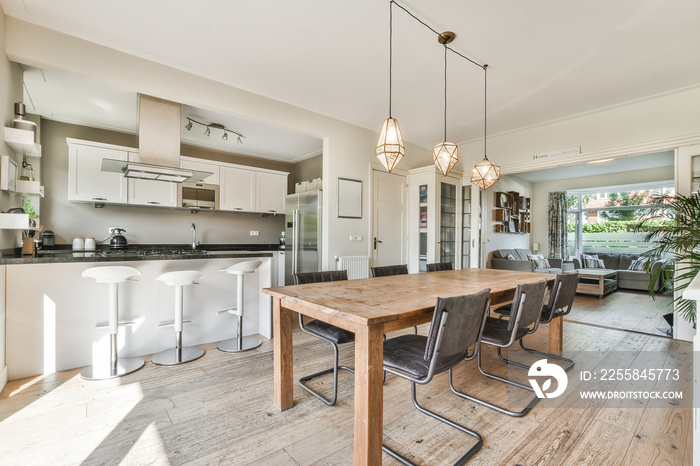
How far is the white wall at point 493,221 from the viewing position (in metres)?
6.46

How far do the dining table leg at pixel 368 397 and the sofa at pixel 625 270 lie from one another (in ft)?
23.0

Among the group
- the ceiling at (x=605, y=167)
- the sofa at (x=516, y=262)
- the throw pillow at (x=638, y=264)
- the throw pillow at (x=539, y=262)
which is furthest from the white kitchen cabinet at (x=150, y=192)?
the throw pillow at (x=638, y=264)

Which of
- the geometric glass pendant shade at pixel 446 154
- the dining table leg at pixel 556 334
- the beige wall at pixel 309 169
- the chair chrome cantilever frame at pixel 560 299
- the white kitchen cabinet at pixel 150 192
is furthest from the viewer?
the beige wall at pixel 309 169

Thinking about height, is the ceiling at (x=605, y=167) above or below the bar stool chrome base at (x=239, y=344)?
above

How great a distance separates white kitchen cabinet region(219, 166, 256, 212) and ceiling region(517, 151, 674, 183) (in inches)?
230

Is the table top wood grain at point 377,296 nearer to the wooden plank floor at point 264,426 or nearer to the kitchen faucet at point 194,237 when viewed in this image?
the wooden plank floor at point 264,426

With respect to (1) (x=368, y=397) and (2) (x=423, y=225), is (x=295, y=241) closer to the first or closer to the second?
(2) (x=423, y=225)

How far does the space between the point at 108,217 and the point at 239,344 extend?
3078 mm

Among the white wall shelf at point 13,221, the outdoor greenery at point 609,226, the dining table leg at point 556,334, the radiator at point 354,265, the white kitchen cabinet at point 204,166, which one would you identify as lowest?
the dining table leg at point 556,334

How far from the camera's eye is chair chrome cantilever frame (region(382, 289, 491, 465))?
1.42 metres

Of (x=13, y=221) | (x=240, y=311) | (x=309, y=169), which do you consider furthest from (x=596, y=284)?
(x=13, y=221)

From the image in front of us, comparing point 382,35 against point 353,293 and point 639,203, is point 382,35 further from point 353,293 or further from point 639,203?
point 639,203

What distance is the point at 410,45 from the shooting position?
2.63 meters

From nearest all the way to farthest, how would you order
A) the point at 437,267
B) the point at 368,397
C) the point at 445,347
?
the point at 368,397, the point at 445,347, the point at 437,267
